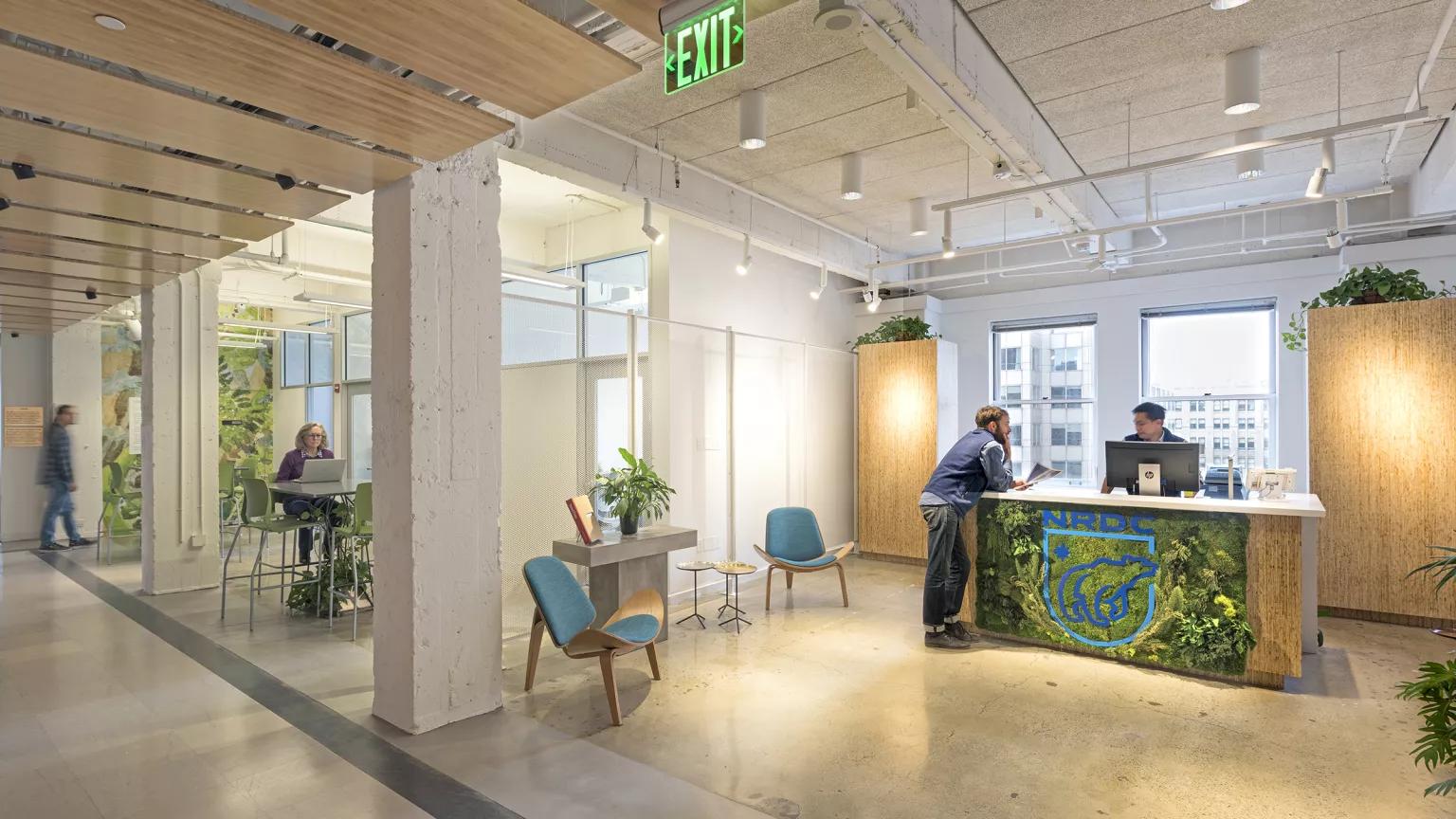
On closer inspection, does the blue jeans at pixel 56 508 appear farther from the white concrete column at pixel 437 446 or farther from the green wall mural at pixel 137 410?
the white concrete column at pixel 437 446

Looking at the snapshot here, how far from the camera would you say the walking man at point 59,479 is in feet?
28.5

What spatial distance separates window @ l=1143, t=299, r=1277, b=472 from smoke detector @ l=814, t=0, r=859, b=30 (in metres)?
6.64

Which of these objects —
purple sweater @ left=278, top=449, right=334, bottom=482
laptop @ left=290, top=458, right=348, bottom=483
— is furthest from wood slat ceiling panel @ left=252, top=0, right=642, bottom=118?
purple sweater @ left=278, top=449, right=334, bottom=482

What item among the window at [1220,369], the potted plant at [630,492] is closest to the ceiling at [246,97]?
the potted plant at [630,492]

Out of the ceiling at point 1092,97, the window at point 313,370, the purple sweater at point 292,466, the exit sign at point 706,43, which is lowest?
the purple sweater at point 292,466

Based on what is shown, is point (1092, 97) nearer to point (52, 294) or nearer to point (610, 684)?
point (610, 684)

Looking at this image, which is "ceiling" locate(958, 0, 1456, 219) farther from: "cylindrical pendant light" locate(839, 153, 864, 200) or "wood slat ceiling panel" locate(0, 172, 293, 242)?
"wood slat ceiling panel" locate(0, 172, 293, 242)

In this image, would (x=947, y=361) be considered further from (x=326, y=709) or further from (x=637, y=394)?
(x=326, y=709)

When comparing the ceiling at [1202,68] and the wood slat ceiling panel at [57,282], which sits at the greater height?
the ceiling at [1202,68]

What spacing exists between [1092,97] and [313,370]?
11.7m

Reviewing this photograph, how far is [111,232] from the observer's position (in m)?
4.38

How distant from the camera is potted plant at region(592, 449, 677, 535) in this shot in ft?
16.9

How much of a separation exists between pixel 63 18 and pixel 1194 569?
19.2 ft

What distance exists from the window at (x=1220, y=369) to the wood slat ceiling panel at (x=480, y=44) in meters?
7.79
